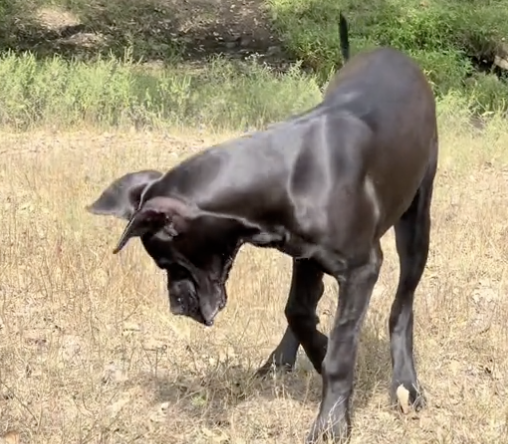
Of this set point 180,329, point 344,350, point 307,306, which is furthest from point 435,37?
point 344,350

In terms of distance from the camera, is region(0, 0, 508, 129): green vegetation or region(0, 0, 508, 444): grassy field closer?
region(0, 0, 508, 444): grassy field

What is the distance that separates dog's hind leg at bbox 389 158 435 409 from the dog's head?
1251 mm

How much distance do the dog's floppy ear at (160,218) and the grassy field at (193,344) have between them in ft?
3.42

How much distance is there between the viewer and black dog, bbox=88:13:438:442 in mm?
3625

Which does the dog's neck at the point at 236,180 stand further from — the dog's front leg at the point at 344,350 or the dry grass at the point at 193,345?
the dry grass at the point at 193,345

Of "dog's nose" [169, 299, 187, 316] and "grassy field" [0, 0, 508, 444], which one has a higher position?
"dog's nose" [169, 299, 187, 316]

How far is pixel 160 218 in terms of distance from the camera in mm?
3512

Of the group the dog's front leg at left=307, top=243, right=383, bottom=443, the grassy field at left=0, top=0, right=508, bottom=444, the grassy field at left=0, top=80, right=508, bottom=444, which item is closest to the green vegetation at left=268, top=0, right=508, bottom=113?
Result: the grassy field at left=0, top=0, right=508, bottom=444

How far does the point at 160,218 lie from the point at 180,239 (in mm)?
124

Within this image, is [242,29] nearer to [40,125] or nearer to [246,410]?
[40,125]

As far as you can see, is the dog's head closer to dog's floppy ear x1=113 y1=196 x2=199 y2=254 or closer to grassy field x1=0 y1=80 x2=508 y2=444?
dog's floppy ear x1=113 y1=196 x2=199 y2=254

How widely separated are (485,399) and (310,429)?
907 millimetres

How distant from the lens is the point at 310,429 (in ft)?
13.7

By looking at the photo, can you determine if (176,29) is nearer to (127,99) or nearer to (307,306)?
(127,99)
